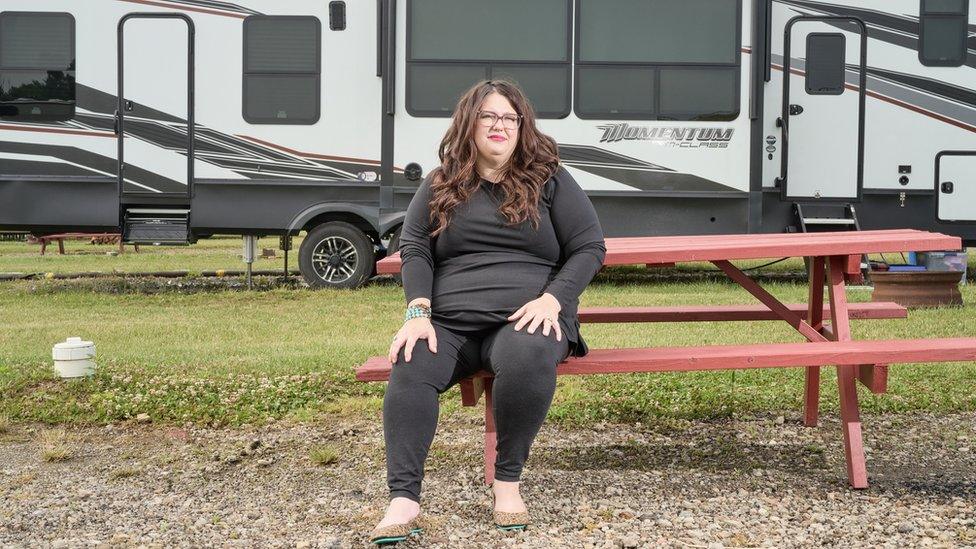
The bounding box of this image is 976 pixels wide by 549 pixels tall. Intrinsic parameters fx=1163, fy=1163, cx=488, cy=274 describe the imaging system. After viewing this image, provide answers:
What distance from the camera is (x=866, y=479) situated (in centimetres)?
384

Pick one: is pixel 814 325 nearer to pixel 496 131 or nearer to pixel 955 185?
pixel 496 131

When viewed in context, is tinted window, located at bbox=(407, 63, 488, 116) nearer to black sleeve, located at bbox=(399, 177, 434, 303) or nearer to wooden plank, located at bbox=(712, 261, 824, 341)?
wooden plank, located at bbox=(712, 261, 824, 341)

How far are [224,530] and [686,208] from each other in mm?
7653

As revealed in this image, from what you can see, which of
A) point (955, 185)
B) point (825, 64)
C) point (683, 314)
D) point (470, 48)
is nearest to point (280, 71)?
point (470, 48)

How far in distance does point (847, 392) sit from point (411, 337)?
5.20 ft

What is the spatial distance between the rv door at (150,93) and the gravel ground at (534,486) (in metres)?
5.88

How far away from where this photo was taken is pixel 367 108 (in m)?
10.4

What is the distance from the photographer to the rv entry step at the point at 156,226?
10.4 metres

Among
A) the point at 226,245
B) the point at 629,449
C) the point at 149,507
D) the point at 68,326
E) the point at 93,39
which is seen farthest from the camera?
the point at 226,245

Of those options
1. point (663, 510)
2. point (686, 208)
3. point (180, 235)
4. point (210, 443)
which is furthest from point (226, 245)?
point (663, 510)

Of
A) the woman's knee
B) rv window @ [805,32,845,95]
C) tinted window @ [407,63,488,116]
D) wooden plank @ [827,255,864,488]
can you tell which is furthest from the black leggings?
rv window @ [805,32,845,95]

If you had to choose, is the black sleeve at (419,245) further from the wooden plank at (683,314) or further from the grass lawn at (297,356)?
the grass lawn at (297,356)

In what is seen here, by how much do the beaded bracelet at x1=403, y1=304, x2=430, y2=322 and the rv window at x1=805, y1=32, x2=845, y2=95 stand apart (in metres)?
7.87

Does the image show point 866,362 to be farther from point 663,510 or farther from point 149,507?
point 149,507
